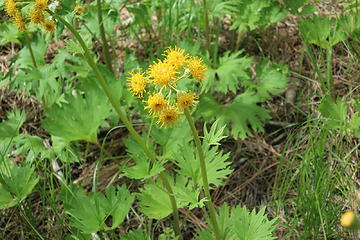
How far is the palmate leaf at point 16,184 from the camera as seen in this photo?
7.45 ft

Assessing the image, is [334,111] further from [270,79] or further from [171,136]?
[171,136]

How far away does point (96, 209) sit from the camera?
84.0 inches

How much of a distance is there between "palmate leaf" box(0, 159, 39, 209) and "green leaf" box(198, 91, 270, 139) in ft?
3.54

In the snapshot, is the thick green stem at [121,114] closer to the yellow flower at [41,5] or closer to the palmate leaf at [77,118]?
the yellow flower at [41,5]

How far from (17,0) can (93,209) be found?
1.02 meters

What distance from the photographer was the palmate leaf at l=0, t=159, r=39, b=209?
2.27 meters

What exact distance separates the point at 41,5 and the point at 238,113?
149 centimetres

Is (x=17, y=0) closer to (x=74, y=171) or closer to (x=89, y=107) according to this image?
(x=89, y=107)

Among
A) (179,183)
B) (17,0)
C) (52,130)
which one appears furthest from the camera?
(52,130)

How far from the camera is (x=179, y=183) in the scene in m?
2.26

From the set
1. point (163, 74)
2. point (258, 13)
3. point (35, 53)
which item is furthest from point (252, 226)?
point (35, 53)

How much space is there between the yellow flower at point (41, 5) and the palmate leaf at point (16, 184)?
0.95m

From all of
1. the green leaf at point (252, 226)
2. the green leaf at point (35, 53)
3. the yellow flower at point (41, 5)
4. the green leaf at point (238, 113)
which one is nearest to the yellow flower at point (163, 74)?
the yellow flower at point (41, 5)

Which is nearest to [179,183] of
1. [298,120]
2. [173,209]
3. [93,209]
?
[173,209]
